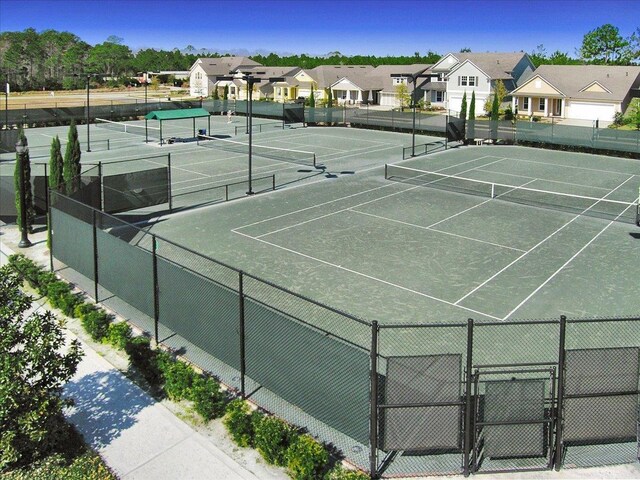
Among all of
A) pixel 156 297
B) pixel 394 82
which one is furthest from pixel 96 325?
pixel 394 82

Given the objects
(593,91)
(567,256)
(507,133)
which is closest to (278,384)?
(567,256)

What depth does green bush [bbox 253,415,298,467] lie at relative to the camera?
1020 cm

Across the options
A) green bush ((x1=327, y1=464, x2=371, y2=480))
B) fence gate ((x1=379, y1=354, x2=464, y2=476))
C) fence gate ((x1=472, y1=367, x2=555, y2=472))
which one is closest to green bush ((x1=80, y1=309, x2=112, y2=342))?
green bush ((x1=327, y1=464, x2=371, y2=480))

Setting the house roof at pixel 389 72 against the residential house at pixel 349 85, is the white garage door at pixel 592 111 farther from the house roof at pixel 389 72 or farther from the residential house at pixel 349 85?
the residential house at pixel 349 85

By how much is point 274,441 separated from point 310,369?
1.39 m

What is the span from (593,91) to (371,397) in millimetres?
67493

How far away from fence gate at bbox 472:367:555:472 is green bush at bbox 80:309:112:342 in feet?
29.5

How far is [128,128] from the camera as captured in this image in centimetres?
5653

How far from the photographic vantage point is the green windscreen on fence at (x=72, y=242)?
688 inches

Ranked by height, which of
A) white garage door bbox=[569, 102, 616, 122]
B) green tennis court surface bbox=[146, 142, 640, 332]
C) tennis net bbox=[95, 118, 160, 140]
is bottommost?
green tennis court surface bbox=[146, 142, 640, 332]

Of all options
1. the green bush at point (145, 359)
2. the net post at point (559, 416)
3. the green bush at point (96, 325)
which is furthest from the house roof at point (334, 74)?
the net post at point (559, 416)

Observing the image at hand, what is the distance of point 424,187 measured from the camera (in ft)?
109

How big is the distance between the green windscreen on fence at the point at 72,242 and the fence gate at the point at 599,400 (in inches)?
498

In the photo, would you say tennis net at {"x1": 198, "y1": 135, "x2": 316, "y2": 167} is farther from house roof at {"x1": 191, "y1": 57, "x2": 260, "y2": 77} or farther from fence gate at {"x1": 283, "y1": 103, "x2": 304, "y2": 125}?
house roof at {"x1": 191, "y1": 57, "x2": 260, "y2": 77}
